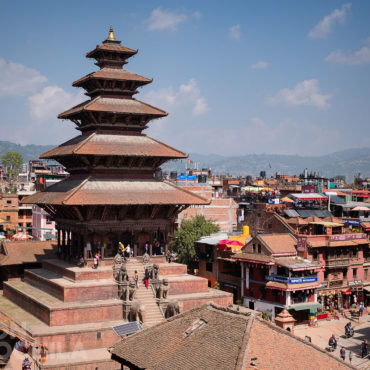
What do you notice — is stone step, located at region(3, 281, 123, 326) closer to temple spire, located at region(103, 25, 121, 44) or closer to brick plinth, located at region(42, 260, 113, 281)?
brick plinth, located at region(42, 260, 113, 281)

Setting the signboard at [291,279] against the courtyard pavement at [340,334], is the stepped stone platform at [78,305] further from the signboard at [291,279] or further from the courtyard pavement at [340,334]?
the courtyard pavement at [340,334]

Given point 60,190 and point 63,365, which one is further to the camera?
point 60,190

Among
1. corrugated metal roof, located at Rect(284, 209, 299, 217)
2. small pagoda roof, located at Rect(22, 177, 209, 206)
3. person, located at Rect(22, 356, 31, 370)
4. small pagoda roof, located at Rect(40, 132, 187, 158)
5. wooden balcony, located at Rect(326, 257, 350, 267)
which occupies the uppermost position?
small pagoda roof, located at Rect(40, 132, 187, 158)

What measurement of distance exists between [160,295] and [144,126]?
13.6 m

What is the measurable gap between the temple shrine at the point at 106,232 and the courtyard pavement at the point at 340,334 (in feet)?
22.0

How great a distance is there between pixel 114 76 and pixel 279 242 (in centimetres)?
1853

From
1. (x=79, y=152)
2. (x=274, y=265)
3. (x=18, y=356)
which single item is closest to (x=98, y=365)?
(x=18, y=356)

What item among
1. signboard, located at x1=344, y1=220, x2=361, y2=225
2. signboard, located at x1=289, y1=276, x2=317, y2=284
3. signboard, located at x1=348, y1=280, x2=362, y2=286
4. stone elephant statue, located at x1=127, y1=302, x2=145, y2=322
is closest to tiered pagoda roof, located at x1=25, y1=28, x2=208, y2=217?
stone elephant statue, located at x1=127, y1=302, x2=145, y2=322

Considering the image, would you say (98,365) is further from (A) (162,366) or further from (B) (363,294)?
(B) (363,294)

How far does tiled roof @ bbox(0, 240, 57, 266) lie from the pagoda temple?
464cm

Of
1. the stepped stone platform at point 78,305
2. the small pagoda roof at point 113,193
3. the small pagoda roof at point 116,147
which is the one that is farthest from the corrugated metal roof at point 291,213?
the stepped stone platform at point 78,305

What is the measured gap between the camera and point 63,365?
101 ft

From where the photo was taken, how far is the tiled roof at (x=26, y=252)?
47369mm

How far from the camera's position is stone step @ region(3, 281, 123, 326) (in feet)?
112
